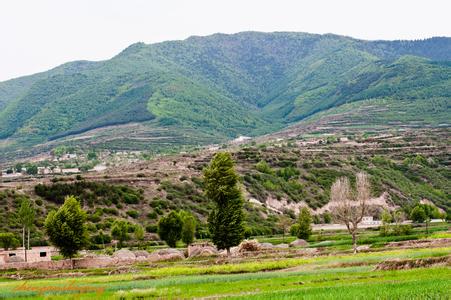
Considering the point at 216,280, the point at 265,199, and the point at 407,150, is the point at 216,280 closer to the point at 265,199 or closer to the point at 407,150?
the point at 265,199

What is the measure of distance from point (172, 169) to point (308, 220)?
63051mm

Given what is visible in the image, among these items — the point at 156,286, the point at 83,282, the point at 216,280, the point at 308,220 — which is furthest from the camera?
the point at 308,220

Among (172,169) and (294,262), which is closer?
(294,262)

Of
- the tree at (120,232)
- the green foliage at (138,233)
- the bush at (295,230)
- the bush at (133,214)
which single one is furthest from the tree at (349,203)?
the bush at (133,214)

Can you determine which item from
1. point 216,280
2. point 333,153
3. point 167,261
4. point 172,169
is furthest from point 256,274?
point 333,153

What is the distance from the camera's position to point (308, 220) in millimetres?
85938

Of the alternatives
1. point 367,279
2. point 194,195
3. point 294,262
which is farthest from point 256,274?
point 194,195

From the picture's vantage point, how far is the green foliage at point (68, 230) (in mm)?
68688

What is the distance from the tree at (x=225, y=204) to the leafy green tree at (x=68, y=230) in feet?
41.4

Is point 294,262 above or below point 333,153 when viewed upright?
below

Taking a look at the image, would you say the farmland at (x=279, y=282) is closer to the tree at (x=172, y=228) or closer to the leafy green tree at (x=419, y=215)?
the tree at (x=172, y=228)

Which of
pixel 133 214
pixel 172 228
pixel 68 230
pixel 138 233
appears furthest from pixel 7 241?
pixel 133 214

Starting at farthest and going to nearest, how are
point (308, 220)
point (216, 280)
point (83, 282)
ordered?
point (308, 220) → point (83, 282) → point (216, 280)

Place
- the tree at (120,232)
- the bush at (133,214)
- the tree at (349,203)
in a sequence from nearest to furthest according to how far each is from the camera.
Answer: the tree at (349,203), the tree at (120,232), the bush at (133,214)
